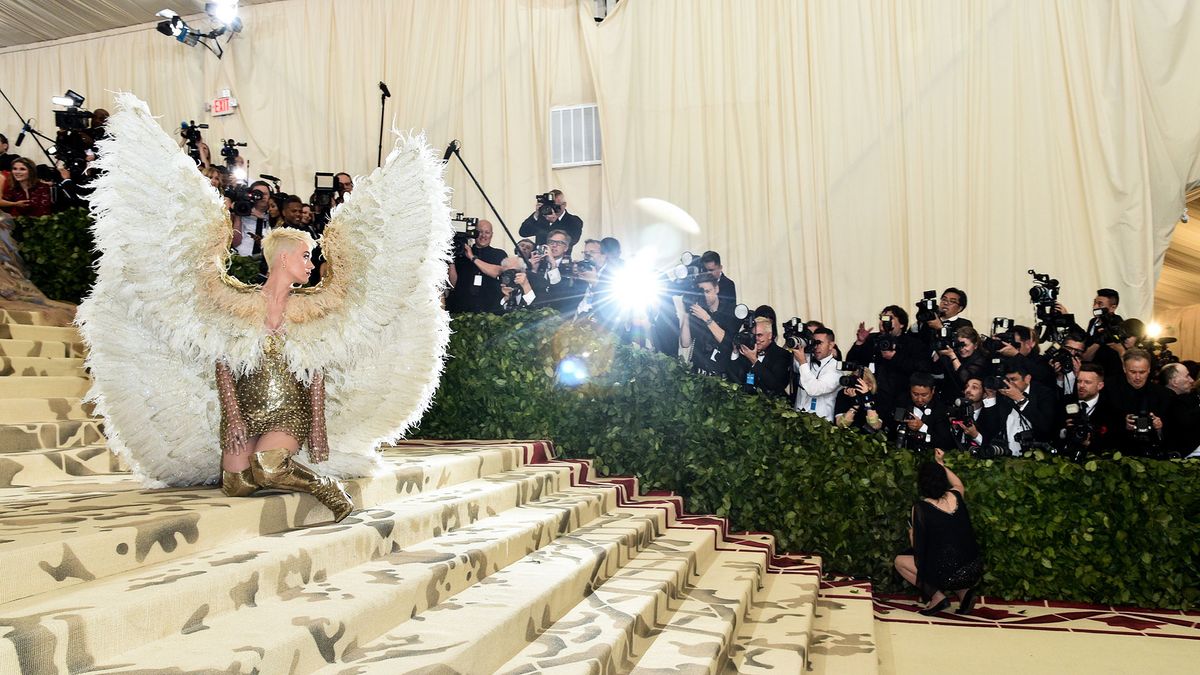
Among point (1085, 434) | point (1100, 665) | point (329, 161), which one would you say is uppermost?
point (329, 161)

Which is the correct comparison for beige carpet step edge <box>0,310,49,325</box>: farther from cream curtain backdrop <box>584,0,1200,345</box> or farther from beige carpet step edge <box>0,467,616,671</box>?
cream curtain backdrop <box>584,0,1200,345</box>

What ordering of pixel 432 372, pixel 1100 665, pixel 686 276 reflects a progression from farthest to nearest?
pixel 686 276 < pixel 1100 665 < pixel 432 372

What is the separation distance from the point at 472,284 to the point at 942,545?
4.32 metres

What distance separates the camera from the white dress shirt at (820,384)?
6699 millimetres

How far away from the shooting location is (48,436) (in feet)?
14.4

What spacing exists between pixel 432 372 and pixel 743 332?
12.0 feet

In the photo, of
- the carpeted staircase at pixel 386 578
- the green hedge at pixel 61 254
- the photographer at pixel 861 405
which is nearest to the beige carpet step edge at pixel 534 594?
the carpeted staircase at pixel 386 578

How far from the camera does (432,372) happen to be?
3.83m

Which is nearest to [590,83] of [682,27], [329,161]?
[682,27]

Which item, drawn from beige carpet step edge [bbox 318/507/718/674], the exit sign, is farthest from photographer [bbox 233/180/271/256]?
beige carpet step edge [bbox 318/507/718/674]

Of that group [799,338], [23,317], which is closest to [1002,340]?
[799,338]

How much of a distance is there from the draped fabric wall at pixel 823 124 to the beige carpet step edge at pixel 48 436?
6301mm

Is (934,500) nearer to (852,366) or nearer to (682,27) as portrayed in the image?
(852,366)

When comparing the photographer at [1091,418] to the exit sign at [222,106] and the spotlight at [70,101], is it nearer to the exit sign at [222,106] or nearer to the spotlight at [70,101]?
the spotlight at [70,101]
